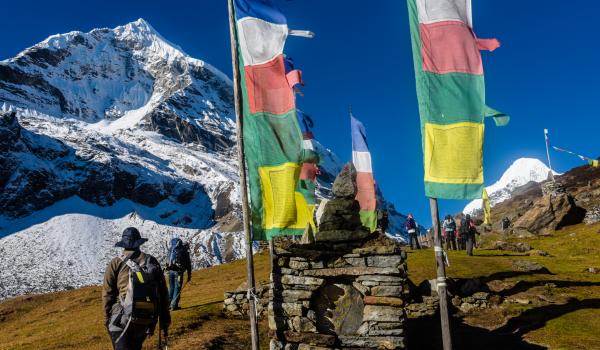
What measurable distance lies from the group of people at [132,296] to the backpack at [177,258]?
10.6m

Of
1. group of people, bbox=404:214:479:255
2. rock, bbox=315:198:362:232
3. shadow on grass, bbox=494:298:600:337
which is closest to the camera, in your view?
rock, bbox=315:198:362:232

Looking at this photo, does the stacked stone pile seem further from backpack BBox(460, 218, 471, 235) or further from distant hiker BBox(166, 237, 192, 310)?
backpack BBox(460, 218, 471, 235)

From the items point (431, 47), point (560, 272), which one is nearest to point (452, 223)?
point (560, 272)

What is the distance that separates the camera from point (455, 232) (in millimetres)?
40312

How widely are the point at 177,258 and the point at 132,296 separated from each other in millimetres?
11504

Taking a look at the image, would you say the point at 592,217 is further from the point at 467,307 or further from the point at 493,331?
the point at 493,331

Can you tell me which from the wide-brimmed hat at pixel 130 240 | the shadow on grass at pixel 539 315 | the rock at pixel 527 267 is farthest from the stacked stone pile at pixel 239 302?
the rock at pixel 527 267

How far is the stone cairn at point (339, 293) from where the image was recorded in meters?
12.6

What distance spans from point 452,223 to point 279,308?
85.5 ft

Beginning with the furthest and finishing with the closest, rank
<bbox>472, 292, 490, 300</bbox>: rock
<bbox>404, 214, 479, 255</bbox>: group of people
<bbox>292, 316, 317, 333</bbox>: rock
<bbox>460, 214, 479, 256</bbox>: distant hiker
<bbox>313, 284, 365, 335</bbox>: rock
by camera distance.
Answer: <bbox>404, 214, 479, 255</bbox>: group of people < <bbox>460, 214, 479, 256</bbox>: distant hiker < <bbox>472, 292, 490, 300</bbox>: rock < <bbox>313, 284, 365, 335</bbox>: rock < <bbox>292, 316, 317, 333</bbox>: rock

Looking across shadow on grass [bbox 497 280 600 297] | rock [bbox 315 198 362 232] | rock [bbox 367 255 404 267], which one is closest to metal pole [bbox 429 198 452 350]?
rock [bbox 367 255 404 267]

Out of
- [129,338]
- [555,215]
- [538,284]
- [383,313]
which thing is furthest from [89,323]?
A: [555,215]

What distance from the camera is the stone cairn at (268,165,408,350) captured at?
12586mm

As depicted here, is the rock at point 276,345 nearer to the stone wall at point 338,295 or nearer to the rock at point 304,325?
the stone wall at point 338,295
